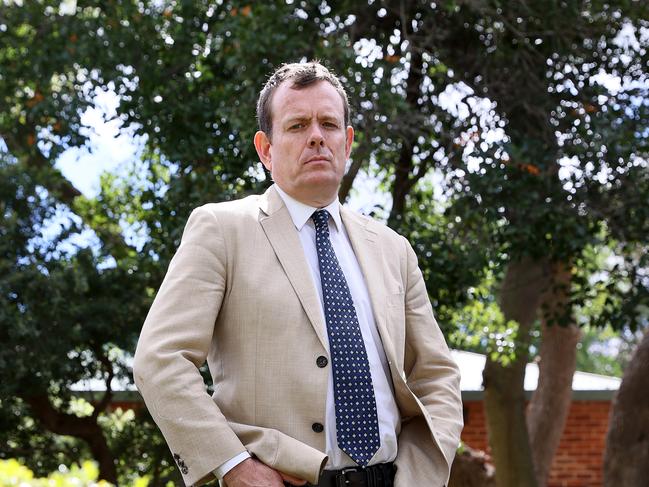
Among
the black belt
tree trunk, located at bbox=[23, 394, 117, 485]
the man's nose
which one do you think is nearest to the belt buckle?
the black belt

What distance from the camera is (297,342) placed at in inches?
107

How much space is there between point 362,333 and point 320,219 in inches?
14.8

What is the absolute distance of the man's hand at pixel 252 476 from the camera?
101 inches

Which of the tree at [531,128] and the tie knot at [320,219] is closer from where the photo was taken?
the tie knot at [320,219]

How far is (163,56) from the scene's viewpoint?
7688 mm

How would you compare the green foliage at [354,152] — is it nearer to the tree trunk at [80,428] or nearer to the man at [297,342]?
the tree trunk at [80,428]

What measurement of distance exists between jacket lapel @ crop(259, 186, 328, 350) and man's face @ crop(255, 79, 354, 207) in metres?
0.07

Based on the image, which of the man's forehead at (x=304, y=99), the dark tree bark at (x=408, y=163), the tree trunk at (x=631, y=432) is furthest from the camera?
the tree trunk at (x=631, y=432)

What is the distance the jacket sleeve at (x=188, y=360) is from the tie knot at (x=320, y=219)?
32 centimetres

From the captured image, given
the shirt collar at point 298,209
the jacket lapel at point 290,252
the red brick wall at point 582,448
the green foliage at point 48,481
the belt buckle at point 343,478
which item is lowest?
the red brick wall at point 582,448

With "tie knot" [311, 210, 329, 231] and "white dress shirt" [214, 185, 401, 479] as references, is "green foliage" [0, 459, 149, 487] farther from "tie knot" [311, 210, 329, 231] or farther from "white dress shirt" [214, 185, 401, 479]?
"tie knot" [311, 210, 329, 231]

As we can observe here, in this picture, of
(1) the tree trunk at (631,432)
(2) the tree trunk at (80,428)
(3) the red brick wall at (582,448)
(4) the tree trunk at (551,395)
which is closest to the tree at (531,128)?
(1) the tree trunk at (631,432)

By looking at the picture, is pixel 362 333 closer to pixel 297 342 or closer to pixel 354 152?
pixel 297 342

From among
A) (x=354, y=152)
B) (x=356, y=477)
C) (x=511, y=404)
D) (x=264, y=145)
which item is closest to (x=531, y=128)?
(x=354, y=152)
